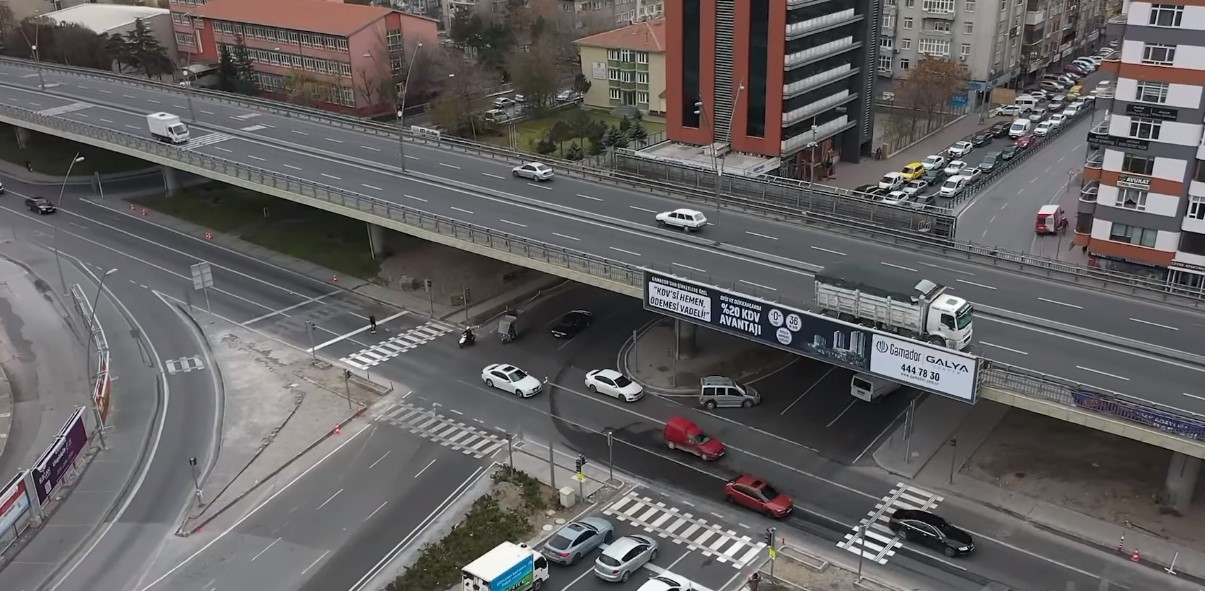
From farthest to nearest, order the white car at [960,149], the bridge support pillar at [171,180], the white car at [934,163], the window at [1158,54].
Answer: the white car at [960,149], the bridge support pillar at [171,180], the white car at [934,163], the window at [1158,54]

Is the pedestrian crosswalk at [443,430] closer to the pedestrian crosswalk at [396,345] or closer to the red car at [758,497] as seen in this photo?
the pedestrian crosswalk at [396,345]

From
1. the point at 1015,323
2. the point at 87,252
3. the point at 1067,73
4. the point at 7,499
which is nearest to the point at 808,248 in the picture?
the point at 1015,323

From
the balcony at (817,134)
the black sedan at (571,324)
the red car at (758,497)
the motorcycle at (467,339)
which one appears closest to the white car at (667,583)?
the red car at (758,497)

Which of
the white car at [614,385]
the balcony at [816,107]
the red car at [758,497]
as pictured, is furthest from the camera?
the balcony at [816,107]

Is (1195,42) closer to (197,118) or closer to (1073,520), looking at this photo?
(1073,520)

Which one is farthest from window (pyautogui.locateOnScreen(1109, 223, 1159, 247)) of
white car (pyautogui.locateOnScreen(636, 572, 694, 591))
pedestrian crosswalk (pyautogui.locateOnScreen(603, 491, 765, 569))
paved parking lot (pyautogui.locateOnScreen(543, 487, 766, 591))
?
white car (pyautogui.locateOnScreen(636, 572, 694, 591))

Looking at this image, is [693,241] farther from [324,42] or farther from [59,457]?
[324,42]
